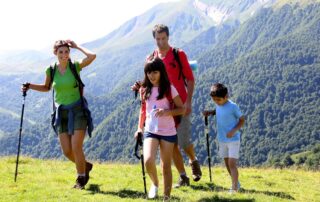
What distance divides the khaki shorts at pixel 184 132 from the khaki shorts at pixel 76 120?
6.42 feet

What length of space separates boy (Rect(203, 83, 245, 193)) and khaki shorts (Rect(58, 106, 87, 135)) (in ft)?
8.82

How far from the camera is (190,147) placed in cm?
938

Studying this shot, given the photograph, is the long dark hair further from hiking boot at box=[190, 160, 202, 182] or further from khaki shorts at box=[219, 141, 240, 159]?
hiking boot at box=[190, 160, 202, 182]

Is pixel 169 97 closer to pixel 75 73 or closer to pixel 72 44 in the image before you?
pixel 75 73

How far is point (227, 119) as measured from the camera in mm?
9188

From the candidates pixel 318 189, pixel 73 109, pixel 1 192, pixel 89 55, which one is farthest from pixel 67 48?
pixel 318 189

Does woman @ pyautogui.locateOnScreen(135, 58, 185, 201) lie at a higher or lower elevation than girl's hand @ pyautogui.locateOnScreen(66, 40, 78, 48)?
lower

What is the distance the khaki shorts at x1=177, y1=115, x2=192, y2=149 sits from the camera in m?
8.92

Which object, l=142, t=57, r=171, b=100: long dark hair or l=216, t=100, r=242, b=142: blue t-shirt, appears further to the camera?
l=216, t=100, r=242, b=142: blue t-shirt

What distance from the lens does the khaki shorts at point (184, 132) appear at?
8.92 metres

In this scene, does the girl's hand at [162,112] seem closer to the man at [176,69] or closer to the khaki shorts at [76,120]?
the man at [176,69]

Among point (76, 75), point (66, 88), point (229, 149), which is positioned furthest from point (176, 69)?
point (66, 88)

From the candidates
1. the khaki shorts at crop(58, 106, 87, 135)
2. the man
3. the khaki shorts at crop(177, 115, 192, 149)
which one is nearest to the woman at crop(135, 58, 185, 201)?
the man

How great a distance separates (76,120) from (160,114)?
2305 millimetres
